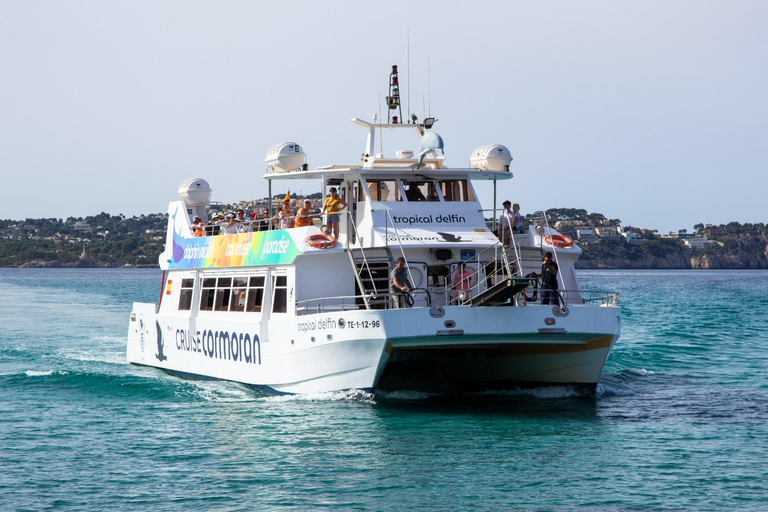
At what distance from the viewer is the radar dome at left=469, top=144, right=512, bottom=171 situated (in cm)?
2144

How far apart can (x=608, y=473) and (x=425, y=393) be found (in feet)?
21.4

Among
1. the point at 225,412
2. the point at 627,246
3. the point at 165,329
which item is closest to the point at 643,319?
the point at 165,329

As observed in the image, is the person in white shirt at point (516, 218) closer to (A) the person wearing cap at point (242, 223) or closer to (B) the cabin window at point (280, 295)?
(B) the cabin window at point (280, 295)

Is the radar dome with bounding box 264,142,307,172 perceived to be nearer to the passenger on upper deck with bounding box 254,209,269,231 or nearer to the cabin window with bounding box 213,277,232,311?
the passenger on upper deck with bounding box 254,209,269,231

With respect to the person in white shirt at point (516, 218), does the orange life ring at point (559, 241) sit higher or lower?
lower

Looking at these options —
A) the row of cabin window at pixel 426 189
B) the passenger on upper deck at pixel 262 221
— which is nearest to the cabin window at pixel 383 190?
the row of cabin window at pixel 426 189

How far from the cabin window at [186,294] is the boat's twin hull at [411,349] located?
120cm

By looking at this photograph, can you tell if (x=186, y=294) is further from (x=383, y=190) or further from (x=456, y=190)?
(x=456, y=190)

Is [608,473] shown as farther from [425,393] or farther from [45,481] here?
[45,481]

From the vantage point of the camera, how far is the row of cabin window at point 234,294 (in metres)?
20.8

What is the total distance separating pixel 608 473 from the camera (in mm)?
14398

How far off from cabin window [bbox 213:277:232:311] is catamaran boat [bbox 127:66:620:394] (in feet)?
0.16

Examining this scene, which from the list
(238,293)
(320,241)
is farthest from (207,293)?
(320,241)

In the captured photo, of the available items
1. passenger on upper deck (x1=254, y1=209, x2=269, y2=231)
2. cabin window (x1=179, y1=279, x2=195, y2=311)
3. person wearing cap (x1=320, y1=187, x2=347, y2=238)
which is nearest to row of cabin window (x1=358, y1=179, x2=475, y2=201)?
person wearing cap (x1=320, y1=187, x2=347, y2=238)
